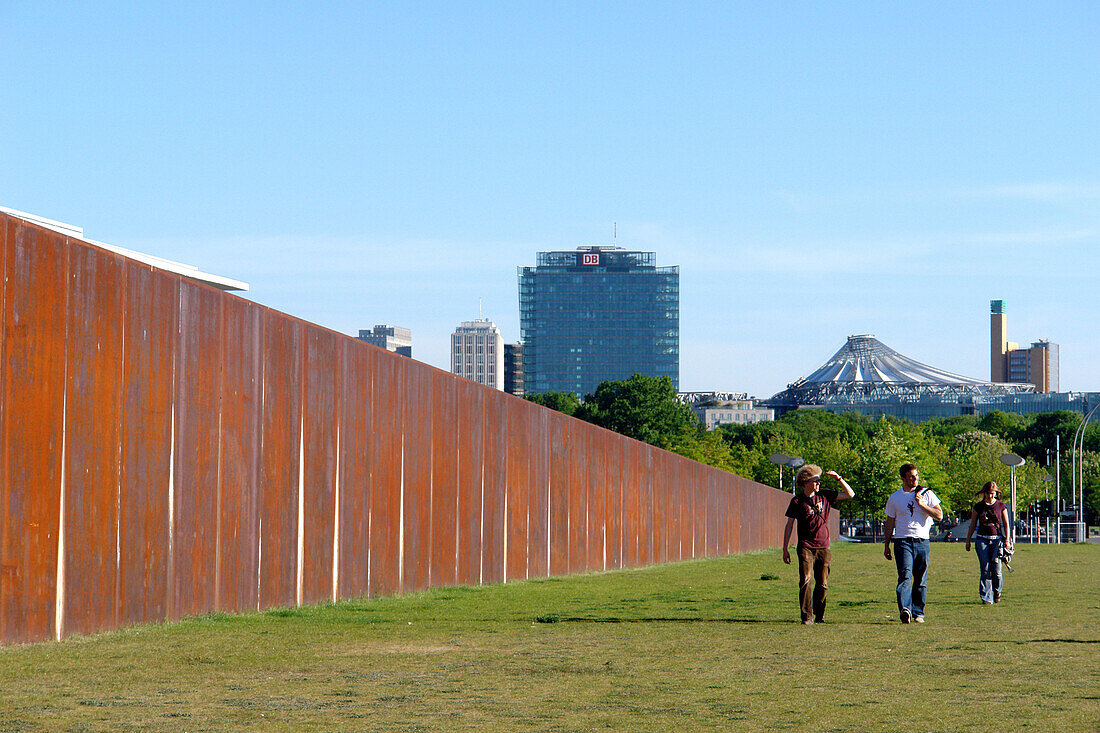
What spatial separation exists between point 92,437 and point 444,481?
858cm

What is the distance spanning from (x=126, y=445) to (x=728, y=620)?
634 centimetres

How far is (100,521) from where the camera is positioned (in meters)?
12.0

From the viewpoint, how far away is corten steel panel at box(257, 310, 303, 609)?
49.4 feet

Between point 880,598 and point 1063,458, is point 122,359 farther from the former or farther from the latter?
point 1063,458

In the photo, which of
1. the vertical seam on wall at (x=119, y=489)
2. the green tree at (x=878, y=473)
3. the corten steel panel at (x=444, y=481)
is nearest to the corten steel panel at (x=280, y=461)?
the vertical seam on wall at (x=119, y=489)

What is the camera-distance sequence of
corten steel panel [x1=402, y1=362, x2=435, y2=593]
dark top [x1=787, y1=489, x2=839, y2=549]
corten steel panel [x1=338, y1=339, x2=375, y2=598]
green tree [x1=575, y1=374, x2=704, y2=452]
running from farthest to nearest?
green tree [x1=575, y1=374, x2=704, y2=452] → corten steel panel [x1=402, y1=362, x2=435, y2=593] → corten steel panel [x1=338, y1=339, x2=375, y2=598] → dark top [x1=787, y1=489, x2=839, y2=549]

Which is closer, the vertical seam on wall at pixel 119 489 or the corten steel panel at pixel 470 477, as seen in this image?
the vertical seam on wall at pixel 119 489

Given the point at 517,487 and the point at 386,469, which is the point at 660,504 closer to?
the point at 517,487

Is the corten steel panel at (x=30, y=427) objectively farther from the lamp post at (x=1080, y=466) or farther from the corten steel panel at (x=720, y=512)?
the lamp post at (x=1080, y=466)

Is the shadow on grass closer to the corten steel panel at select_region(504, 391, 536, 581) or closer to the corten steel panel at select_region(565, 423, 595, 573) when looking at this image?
the corten steel panel at select_region(504, 391, 536, 581)

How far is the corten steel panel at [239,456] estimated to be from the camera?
14.2 m

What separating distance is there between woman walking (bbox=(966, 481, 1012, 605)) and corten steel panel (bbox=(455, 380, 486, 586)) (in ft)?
24.9

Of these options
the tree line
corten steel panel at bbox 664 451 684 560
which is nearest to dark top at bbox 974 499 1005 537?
corten steel panel at bbox 664 451 684 560

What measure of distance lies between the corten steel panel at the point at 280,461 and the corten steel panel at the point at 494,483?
6419 mm
